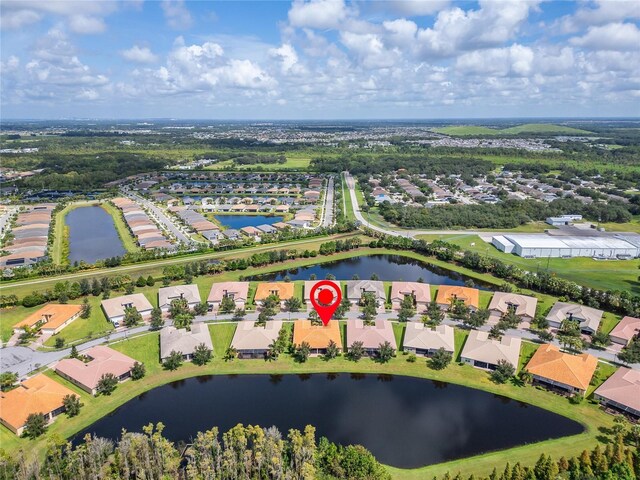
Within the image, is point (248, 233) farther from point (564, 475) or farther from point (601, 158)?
point (601, 158)

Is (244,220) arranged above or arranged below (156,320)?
below

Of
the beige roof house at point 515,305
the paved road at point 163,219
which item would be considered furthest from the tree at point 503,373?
the paved road at point 163,219

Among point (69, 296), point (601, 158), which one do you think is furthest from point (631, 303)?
point (601, 158)

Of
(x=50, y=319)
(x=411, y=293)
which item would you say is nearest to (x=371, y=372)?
(x=411, y=293)

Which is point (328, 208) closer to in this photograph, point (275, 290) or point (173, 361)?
point (275, 290)

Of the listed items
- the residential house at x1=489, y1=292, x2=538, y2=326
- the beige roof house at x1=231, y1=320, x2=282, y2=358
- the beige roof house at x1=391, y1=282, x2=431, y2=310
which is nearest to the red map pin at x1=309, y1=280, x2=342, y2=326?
the beige roof house at x1=231, y1=320, x2=282, y2=358

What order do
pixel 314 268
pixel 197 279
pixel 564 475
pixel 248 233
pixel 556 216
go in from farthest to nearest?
pixel 556 216 → pixel 248 233 → pixel 314 268 → pixel 197 279 → pixel 564 475

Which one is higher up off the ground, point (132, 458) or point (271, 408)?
point (132, 458)

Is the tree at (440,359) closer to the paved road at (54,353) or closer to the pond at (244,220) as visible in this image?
the paved road at (54,353)
